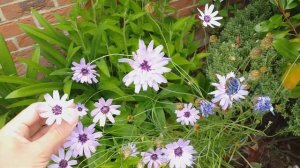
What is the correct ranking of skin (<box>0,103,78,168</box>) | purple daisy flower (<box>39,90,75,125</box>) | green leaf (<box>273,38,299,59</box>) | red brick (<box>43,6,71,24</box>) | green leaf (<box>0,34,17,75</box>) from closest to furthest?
skin (<box>0,103,78,168</box>) → purple daisy flower (<box>39,90,75,125</box>) → green leaf (<box>273,38,299,59</box>) → green leaf (<box>0,34,17,75</box>) → red brick (<box>43,6,71,24</box>)

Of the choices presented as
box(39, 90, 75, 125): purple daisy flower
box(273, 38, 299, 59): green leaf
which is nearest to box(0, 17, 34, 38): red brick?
box(39, 90, 75, 125): purple daisy flower

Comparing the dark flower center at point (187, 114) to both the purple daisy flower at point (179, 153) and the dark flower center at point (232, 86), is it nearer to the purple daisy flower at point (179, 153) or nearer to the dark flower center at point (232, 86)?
the purple daisy flower at point (179, 153)

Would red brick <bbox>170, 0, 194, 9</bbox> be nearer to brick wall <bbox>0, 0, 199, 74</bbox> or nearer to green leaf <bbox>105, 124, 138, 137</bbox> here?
brick wall <bbox>0, 0, 199, 74</bbox>

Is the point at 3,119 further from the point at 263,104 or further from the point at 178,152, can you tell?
the point at 263,104

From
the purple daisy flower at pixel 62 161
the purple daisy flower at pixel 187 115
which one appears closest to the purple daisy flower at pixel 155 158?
the purple daisy flower at pixel 187 115

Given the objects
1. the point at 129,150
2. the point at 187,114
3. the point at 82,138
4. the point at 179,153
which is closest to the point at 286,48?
the point at 187,114

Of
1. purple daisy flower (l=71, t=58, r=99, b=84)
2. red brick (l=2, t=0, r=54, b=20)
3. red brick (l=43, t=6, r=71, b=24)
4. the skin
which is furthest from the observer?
red brick (l=43, t=6, r=71, b=24)

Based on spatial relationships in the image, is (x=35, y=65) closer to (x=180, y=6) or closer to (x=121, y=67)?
(x=121, y=67)

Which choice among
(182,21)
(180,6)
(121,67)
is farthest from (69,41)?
(180,6)

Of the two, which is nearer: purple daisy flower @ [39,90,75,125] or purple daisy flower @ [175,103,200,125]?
purple daisy flower @ [39,90,75,125]

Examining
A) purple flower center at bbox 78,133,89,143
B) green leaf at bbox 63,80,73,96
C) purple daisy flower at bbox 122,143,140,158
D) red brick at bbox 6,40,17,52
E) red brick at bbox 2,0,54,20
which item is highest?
red brick at bbox 2,0,54,20

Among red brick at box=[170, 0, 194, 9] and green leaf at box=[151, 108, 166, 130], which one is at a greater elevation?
red brick at box=[170, 0, 194, 9]
